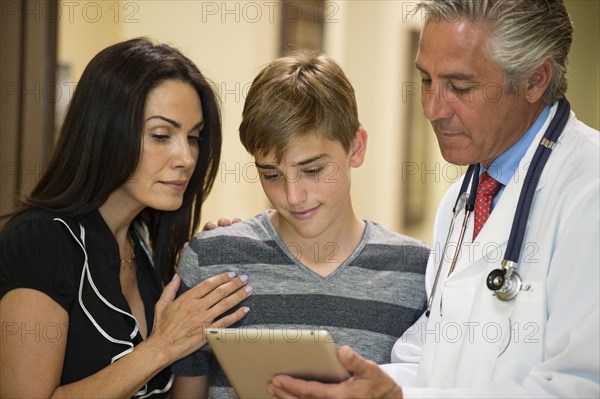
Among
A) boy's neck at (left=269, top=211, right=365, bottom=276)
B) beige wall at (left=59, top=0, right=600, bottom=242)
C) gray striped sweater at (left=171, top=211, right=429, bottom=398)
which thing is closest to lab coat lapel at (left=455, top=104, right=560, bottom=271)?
gray striped sweater at (left=171, top=211, right=429, bottom=398)

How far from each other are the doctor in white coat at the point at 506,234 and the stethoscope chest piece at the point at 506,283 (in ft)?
0.07

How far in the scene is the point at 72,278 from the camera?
1956 millimetres

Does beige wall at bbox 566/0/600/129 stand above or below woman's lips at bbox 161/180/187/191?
above

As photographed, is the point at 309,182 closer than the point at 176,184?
Yes

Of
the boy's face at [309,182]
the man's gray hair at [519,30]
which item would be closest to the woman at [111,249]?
the boy's face at [309,182]

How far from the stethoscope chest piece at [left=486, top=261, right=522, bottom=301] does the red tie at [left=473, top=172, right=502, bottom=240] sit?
24cm

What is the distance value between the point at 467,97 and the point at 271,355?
2.26 feet

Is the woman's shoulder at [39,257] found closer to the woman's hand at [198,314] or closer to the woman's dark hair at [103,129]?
the woman's dark hair at [103,129]

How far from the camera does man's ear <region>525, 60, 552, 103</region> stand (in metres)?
1.72

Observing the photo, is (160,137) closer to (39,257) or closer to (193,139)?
(193,139)

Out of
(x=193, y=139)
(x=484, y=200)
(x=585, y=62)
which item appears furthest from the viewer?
(x=585, y=62)

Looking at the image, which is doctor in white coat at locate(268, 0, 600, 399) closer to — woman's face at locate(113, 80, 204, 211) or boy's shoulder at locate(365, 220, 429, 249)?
boy's shoulder at locate(365, 220, 429, 249)

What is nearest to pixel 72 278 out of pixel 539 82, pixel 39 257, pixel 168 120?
pixel 39 257

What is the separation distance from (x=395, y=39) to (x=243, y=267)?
435 centimetres
